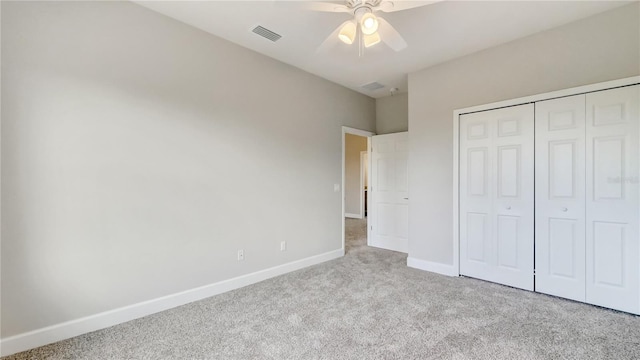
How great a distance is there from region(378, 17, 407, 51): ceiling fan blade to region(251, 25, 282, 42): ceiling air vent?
1266mm

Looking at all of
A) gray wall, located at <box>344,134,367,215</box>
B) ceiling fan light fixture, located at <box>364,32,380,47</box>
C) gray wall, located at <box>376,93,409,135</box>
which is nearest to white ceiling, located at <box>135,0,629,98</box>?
ceiling fan light fixture, located at <box>364,32,380,47</box>

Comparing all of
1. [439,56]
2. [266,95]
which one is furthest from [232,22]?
[439,56]

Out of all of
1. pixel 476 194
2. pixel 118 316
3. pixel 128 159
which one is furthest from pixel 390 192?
pixel 118 316

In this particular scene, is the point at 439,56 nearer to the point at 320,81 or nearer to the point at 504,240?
the point at 320,81

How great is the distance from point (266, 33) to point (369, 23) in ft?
4.28

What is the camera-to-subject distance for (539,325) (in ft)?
7.44

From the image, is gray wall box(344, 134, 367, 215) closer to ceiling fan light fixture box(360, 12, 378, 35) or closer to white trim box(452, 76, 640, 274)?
white trim box(452, 76, 640, 274)

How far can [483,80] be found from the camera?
10.7ft

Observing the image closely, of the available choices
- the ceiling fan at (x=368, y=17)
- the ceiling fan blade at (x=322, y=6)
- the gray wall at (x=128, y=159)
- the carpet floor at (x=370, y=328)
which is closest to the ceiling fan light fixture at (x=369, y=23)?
the ceiling fan at (x=368, y=17)

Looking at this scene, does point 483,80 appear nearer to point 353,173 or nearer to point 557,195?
Result: point 557,195

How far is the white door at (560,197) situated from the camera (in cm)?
267

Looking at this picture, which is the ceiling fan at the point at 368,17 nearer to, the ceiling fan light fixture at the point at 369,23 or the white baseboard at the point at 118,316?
the ceiling fan light fixture at the point at 369,23

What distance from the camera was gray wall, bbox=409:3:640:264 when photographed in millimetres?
2506

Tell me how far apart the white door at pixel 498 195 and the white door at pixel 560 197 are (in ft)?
0.29
